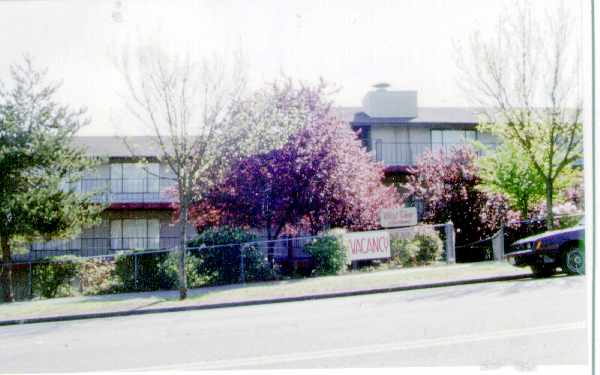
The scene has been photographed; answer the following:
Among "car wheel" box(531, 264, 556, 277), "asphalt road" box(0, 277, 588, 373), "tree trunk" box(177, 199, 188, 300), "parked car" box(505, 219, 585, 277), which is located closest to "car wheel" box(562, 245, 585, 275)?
"parked car" box(505, 219, 585, 277)

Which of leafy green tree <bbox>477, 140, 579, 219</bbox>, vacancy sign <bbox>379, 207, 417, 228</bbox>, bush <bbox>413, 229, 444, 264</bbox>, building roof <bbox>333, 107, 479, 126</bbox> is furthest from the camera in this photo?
building roof <bbox>333, 107, 479, 126</bbox>

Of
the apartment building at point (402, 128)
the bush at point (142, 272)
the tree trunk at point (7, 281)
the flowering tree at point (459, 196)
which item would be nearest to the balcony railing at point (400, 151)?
the apartment building at point (402, 128)

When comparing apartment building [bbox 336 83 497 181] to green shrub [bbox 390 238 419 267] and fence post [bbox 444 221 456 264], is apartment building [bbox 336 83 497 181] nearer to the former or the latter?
fence post [bbox 444 221 456 264]

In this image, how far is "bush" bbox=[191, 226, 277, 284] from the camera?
49.4ft

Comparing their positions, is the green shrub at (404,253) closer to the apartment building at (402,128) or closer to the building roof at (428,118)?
the apartment building at (402,128)

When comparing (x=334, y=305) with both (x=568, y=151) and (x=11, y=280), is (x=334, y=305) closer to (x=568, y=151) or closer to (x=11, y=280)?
(x=568, y=151)

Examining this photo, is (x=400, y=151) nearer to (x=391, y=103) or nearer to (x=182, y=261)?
(x=391, y=103)

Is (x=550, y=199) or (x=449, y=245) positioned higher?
(x=550, y=199)

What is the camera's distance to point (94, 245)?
23500mm

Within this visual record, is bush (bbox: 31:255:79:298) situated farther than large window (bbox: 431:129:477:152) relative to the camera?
No

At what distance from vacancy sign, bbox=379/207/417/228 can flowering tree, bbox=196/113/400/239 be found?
0.68 meters

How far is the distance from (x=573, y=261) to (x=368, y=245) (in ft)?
20.6

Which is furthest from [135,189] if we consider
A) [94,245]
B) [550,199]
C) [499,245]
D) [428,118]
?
[550,199]

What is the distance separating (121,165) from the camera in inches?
939
